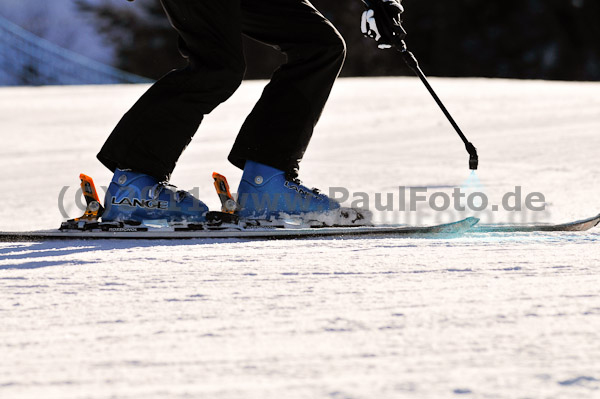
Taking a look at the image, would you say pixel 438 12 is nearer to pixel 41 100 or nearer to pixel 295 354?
pixel 41 100

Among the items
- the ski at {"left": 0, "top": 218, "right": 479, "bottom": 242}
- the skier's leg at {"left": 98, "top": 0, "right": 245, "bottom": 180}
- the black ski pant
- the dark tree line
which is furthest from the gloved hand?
the dark tree line

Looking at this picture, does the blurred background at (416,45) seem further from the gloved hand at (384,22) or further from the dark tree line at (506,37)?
the gloved hand at (384,22)

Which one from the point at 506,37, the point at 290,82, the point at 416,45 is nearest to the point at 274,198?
the point at 290,82

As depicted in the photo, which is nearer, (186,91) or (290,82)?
(186,91)

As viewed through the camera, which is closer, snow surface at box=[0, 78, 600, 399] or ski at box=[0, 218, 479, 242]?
snow surface at box=[0, 78, 600, 399]

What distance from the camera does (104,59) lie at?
94.5 ft

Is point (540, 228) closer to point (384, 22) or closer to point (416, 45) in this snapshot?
point (384, 22)

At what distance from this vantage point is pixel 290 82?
333cm

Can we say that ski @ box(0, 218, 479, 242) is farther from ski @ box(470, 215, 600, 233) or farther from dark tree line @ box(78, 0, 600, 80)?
dark tree line @ box(78, 0, 600, 80)

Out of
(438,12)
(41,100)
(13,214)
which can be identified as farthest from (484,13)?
(13,214)

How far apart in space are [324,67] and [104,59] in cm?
2648

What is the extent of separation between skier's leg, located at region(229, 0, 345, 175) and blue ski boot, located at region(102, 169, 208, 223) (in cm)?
29

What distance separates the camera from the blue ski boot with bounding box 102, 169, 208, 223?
Answer: 3.25m

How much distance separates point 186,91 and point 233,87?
0.17 m
